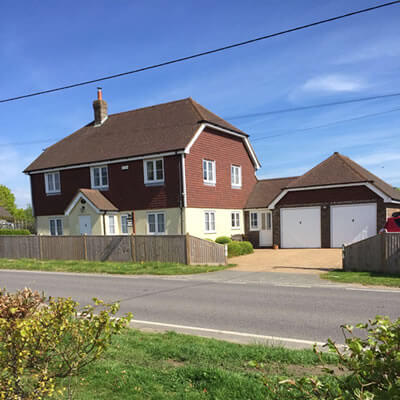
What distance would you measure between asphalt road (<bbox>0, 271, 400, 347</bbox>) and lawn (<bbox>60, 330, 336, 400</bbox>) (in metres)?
1.18

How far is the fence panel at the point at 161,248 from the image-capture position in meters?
19.4

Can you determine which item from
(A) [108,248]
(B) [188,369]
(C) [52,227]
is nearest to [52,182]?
(C) [52,227]

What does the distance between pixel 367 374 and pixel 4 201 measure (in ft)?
330

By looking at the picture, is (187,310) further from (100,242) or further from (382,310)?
(100,242)

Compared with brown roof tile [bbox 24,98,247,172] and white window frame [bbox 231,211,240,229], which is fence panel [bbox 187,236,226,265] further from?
white window frame [bbox 231,211,240,229]

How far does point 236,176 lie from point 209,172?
12.9ft

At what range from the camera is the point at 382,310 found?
30.1 ft

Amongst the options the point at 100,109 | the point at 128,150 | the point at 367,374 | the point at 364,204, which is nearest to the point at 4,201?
the point at 100,109

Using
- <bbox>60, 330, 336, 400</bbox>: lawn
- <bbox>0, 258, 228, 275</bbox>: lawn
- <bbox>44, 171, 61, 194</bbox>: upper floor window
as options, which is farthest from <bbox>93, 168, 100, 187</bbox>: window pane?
<bbox>60, 330, 336, 400</bbox>: lawn

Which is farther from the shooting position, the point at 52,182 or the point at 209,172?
the point at 52,182

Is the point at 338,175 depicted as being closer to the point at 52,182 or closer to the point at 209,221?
the point at 209,221

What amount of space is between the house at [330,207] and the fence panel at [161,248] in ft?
32.6

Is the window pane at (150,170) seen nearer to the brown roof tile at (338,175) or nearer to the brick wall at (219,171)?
the brick wall at (219,171)

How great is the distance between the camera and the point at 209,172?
88.2ft
